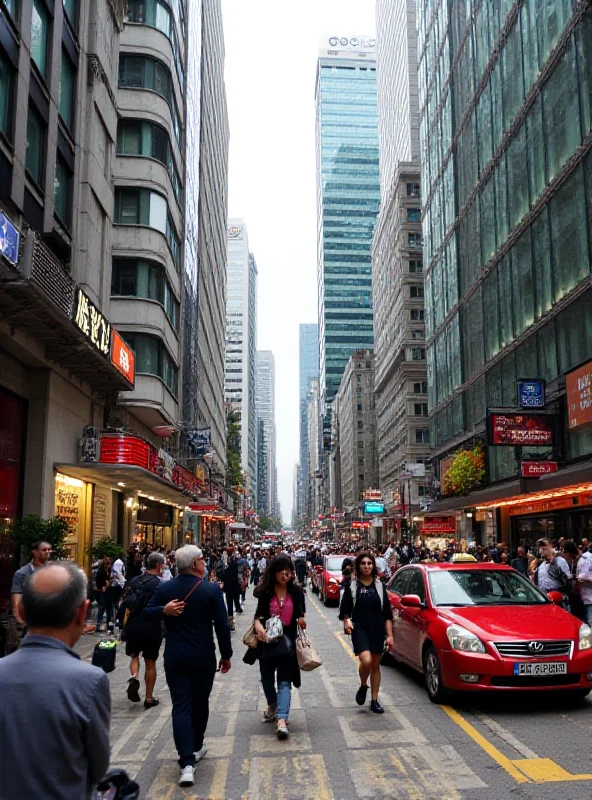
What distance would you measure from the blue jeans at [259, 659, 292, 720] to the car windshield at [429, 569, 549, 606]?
8.37 ft

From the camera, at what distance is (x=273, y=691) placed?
7637 mm

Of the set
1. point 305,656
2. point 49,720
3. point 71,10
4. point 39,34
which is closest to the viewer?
point 49,720

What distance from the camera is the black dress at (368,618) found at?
8.27m

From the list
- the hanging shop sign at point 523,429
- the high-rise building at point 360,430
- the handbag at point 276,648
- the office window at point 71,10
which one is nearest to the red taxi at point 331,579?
the hanging shop sign at point 523,429

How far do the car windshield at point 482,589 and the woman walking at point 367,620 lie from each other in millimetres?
1064

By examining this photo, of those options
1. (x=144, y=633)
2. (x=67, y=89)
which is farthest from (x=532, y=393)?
(x=144, y=633)

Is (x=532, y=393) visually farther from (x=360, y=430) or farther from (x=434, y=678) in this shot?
(x=360, y=430)

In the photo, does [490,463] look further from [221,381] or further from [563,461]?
[221,381]

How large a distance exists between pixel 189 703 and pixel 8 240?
357 inches

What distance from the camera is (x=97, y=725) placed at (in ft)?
8.25

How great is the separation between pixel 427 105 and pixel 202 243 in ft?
66.4

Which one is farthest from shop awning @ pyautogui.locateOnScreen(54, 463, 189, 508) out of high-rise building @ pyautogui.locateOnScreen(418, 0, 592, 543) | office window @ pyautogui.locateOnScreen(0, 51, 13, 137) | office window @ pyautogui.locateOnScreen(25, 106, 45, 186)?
high-rise building @ pyautogui.locateOnScreen(418, 0, 592, 543)

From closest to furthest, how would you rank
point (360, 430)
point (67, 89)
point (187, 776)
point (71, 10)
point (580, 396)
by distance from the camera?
point (187, 776)
point (67, 89)
point (71, 10)
point (580, 396)
point (360, 430)

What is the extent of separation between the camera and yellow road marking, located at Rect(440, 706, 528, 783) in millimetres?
5793
